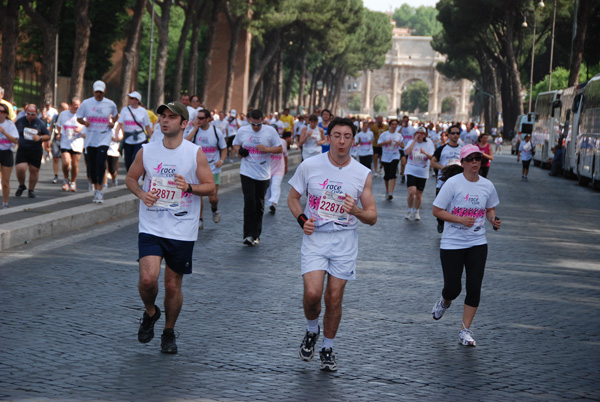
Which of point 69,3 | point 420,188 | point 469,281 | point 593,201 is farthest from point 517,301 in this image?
point 69,3

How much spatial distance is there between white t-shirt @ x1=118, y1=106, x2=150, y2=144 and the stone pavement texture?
375 cm

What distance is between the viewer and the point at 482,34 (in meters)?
64.5

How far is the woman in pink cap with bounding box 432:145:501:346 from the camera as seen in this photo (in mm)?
7539

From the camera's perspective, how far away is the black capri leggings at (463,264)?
750 centimetres

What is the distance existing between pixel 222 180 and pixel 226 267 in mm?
13157

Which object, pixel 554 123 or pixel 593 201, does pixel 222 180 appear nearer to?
pixel 593 201

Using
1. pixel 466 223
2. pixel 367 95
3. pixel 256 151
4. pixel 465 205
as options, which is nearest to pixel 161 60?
pixel 256 151

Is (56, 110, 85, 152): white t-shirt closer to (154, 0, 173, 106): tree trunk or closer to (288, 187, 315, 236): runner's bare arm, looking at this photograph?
(288, 187, 315, 236): runner's bare arm

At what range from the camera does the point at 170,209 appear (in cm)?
652

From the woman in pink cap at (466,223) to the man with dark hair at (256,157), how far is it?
509 centimetres

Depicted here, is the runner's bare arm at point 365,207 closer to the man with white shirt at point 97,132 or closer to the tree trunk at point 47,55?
the man with white shirt at point 97,132

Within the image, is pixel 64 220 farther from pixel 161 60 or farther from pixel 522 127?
pixel 522 127

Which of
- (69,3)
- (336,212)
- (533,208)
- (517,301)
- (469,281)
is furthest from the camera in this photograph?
(69,3)

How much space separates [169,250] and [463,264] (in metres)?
2.34
